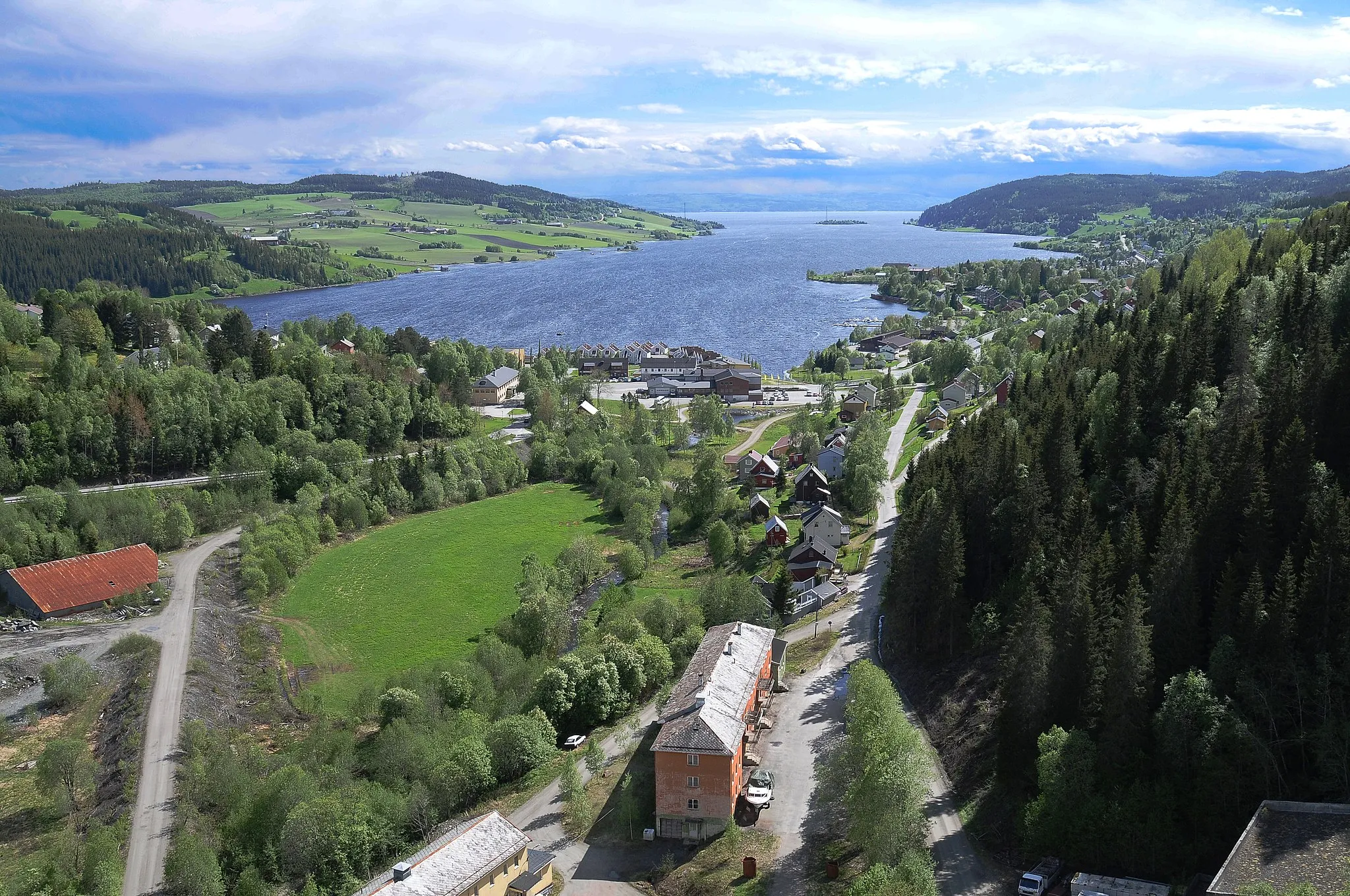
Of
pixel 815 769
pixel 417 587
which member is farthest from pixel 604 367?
pixel 815 769

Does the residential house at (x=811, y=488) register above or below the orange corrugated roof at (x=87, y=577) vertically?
above

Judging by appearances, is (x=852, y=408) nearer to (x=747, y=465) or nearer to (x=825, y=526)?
(x=747, y=465)

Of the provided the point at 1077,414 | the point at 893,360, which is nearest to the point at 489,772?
the point at 1077,414

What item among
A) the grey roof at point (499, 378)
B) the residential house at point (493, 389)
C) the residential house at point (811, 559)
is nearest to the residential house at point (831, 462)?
the residential house at point (811, 559)

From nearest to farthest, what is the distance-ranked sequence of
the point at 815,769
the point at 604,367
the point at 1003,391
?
the point at 815,769 → the point at 1003,391 → the point at 604,367

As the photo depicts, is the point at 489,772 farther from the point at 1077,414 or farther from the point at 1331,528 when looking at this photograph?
the point at 1077,414

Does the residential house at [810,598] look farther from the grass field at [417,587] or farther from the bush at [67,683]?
the bush at [67,683]
